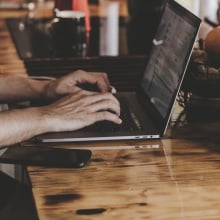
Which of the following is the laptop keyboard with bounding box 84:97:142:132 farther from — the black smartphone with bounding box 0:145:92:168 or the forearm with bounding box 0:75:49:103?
the forearm with bounding box 0:75:49:103

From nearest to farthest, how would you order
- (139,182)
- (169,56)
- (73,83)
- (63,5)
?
(139,182)
(169,56)
(73,83)
(63,5)

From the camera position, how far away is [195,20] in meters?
1.27

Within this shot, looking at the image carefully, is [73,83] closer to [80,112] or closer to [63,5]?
[80,112]

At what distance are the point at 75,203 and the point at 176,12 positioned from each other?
0.62 metres

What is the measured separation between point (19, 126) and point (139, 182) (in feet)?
1.10

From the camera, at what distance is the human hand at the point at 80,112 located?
1323 millimetres

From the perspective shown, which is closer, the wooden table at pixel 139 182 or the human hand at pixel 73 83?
the wooden table at pixel 139 182

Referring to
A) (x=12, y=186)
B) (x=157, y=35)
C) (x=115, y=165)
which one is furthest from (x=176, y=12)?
(x=12, y=186)

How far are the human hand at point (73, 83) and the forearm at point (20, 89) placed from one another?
34 mm

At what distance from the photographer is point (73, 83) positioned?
1.59m

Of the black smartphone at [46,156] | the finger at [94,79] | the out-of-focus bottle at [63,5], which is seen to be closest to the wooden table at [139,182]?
the black smartphone at [46,156]

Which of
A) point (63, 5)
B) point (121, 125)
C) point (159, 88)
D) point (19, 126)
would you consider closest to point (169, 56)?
point (159, 88)

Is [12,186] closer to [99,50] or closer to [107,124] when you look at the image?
[107,124]

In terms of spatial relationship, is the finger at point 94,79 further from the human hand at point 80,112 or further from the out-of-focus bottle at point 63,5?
the out-of-focus bottle at point 63,5
